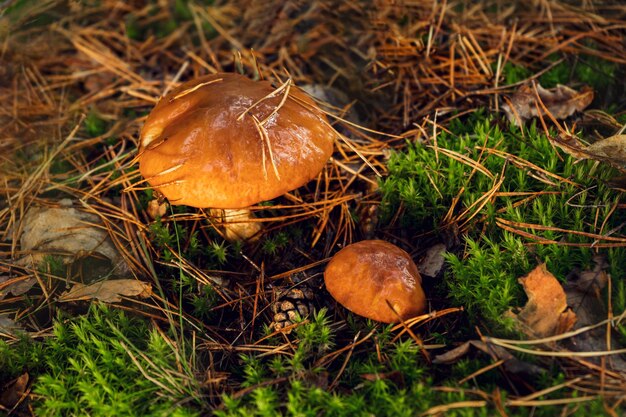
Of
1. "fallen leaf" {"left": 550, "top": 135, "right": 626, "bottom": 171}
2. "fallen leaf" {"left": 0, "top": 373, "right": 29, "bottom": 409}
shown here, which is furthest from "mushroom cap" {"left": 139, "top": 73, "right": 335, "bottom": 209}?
"fallen leaf" {"left": 550, "top": 135, "right": 626, "bottom": 171}

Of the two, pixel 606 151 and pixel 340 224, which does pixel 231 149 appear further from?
pixel 606 151

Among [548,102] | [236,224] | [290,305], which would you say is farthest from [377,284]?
[548,102]

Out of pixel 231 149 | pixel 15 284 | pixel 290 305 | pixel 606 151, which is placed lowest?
pixel 290 305

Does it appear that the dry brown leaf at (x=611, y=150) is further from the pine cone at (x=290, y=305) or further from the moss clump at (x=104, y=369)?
the moss clump at (x=104, y=369)

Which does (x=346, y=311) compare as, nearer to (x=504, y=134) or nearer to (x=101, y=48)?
(x=504, y=134)

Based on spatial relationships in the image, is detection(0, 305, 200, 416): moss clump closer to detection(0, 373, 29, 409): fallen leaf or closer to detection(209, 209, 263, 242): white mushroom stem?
detection(0, 373, 29, 409): fallen leaf

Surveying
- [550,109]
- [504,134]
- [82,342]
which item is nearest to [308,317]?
[82,342]
